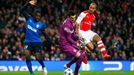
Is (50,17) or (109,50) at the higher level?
(50,17)

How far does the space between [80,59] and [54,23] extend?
437 inches

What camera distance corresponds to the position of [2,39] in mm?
22875

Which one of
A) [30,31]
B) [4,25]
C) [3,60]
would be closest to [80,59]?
[30,31]

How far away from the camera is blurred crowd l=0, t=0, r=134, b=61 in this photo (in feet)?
75.2

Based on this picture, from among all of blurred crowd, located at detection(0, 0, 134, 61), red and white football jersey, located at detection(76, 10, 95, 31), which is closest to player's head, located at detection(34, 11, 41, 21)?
red and white football jersey, located at detection(76, 10, 95, 31)

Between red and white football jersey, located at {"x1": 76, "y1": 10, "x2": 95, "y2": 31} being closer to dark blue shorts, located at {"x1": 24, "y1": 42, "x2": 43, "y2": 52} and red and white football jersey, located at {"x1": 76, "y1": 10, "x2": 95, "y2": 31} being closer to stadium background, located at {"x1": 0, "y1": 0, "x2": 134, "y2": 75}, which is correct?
dark blue shorts, located at {"x1": 24, "y1": 42, "x2": 43, "y2": 52}

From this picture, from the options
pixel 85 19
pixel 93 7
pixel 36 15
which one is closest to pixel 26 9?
pixel 36 15

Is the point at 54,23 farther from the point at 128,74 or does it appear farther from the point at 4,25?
the point at 128,74

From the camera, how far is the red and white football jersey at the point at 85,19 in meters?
15.7

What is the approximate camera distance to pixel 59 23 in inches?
992

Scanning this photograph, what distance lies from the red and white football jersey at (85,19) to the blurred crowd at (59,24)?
279 inches

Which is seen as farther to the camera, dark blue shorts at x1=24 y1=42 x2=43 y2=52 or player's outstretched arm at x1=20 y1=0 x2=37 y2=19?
dark blue shorts at x1=24 y1=42 x2=43 y2=52

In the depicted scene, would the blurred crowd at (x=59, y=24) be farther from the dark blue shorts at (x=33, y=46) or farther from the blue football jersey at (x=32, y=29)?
the blue football jersey at (x=32, y=29)

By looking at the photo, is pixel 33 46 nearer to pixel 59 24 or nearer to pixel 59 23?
pixel 59 24
